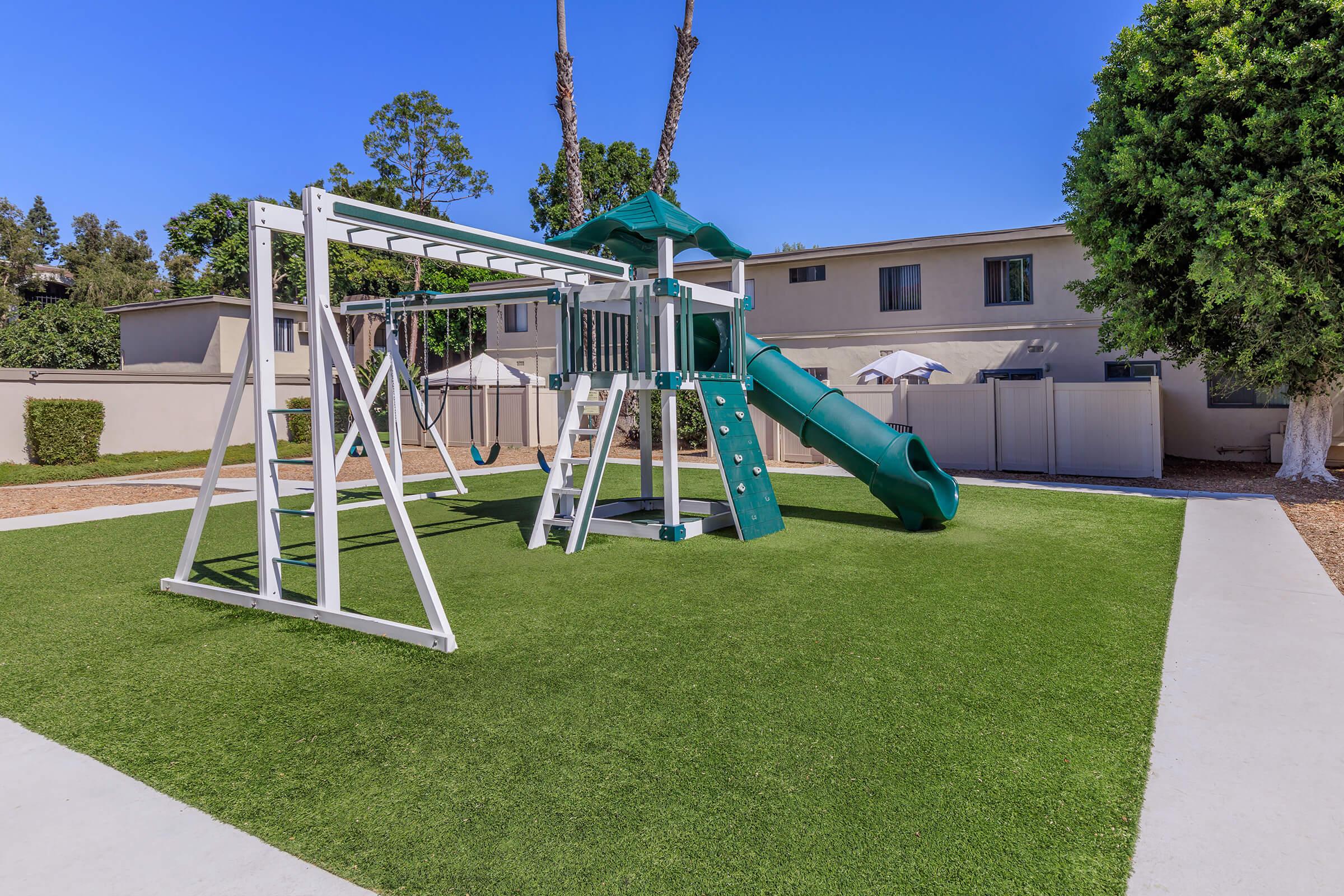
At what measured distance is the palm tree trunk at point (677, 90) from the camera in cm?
1712

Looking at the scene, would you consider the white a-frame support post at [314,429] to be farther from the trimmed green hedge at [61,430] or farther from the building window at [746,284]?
the building window at [746,284]

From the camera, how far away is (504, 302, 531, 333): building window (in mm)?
25234

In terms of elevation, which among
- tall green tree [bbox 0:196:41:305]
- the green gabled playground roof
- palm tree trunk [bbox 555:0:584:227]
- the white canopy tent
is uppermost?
tall green tree [bbox 0:196:41:305]

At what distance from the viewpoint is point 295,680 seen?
428 centimetres

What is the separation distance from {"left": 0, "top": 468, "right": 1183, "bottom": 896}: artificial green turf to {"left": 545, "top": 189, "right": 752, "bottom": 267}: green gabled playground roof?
3421 mm

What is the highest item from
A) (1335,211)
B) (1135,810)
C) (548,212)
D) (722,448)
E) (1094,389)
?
(548,212)

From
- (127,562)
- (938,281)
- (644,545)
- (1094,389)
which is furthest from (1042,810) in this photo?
(938,281)

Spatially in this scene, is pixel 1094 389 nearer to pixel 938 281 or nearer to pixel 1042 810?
pixel 938 281

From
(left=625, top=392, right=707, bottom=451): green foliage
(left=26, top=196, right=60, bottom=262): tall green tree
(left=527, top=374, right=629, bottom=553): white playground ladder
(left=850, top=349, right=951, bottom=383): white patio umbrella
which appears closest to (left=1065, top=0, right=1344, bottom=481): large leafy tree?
(left=850, top=349, right=951, bottom=383): white patio umbrella

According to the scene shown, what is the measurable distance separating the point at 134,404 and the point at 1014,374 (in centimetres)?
2040

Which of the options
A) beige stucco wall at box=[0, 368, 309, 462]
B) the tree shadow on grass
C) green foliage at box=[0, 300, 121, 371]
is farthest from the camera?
green foliage at box=[0, 300, 121, 371]

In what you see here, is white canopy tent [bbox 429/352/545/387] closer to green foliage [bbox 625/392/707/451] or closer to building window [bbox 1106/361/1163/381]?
green foliage [bbox 625/392/707/451]

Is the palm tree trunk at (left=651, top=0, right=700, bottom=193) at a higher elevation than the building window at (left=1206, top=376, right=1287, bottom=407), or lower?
higher

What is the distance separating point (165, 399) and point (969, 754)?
839 inches
